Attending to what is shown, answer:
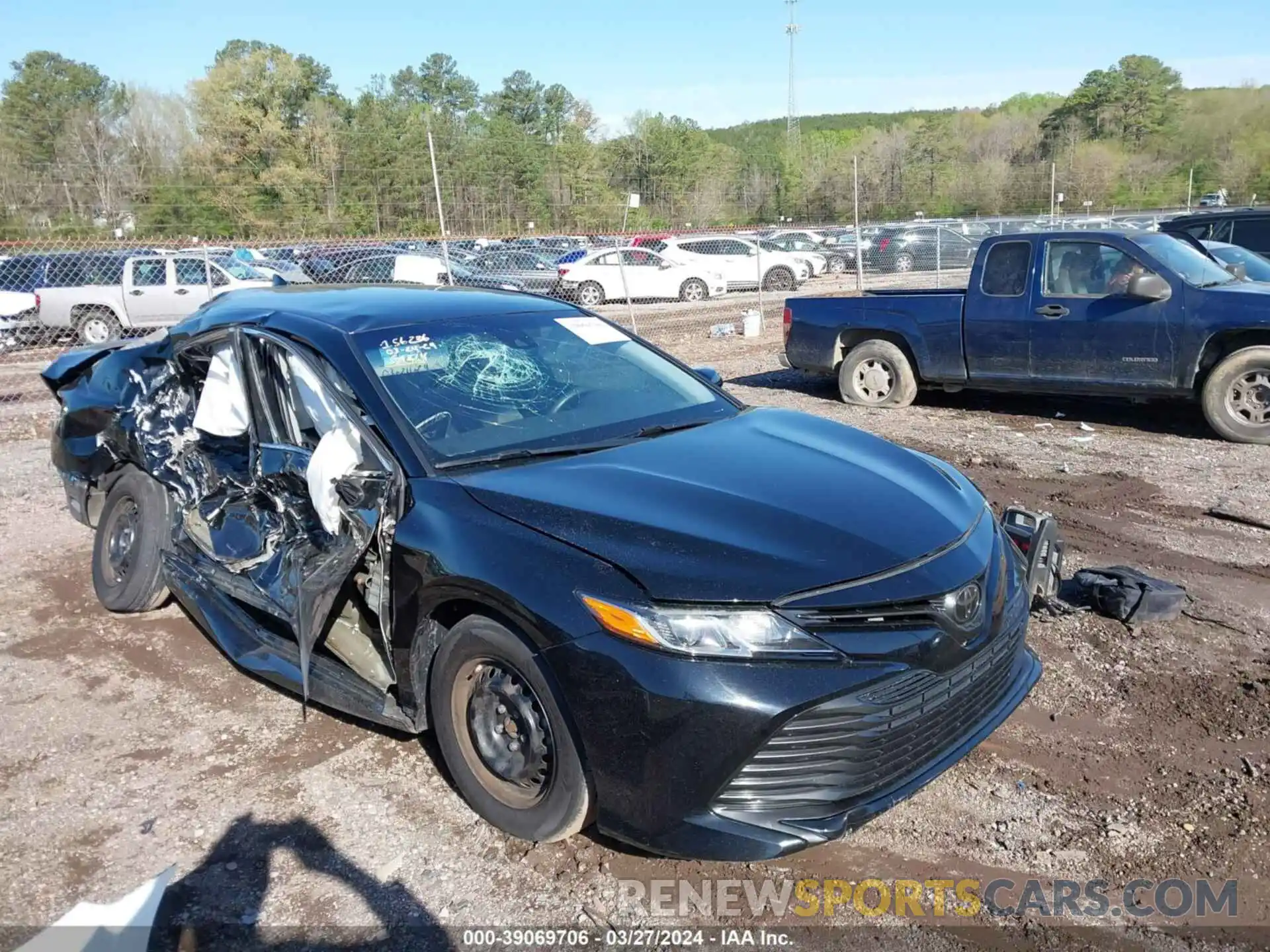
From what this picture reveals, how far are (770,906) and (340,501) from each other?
2.03 meters

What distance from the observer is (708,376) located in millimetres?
4668

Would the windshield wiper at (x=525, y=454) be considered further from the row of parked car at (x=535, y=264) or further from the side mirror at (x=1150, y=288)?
the row of parked car at (x=535, y=264)

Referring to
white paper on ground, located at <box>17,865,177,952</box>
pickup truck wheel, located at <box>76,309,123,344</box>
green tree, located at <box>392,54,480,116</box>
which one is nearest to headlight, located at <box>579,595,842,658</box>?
white paper on ground, located at <box>17,865,177,952</box>

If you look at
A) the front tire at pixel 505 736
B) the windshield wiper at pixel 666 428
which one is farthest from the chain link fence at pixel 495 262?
the front tire at pixel 505 736

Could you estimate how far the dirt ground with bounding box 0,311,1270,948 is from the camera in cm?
290

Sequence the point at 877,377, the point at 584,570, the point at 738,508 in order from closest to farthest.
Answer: the point at 584,570 → the point at 738,508 → the point at 877,377

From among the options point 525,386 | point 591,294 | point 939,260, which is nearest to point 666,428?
point 525,386

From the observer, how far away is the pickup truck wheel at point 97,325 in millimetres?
17969

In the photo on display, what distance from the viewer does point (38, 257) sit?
1884cm

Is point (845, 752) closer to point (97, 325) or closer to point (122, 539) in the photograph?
point (122, 539)

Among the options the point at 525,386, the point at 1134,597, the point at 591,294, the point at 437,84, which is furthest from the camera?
the point at 437,84

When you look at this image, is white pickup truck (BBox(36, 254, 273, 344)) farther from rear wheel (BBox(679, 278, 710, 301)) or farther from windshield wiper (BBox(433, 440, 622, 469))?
windshield wiper (BBox(433, 440, 622, 469))

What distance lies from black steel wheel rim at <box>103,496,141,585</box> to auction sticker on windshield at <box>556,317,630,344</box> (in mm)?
2505

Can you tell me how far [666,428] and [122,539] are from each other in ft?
10.7
